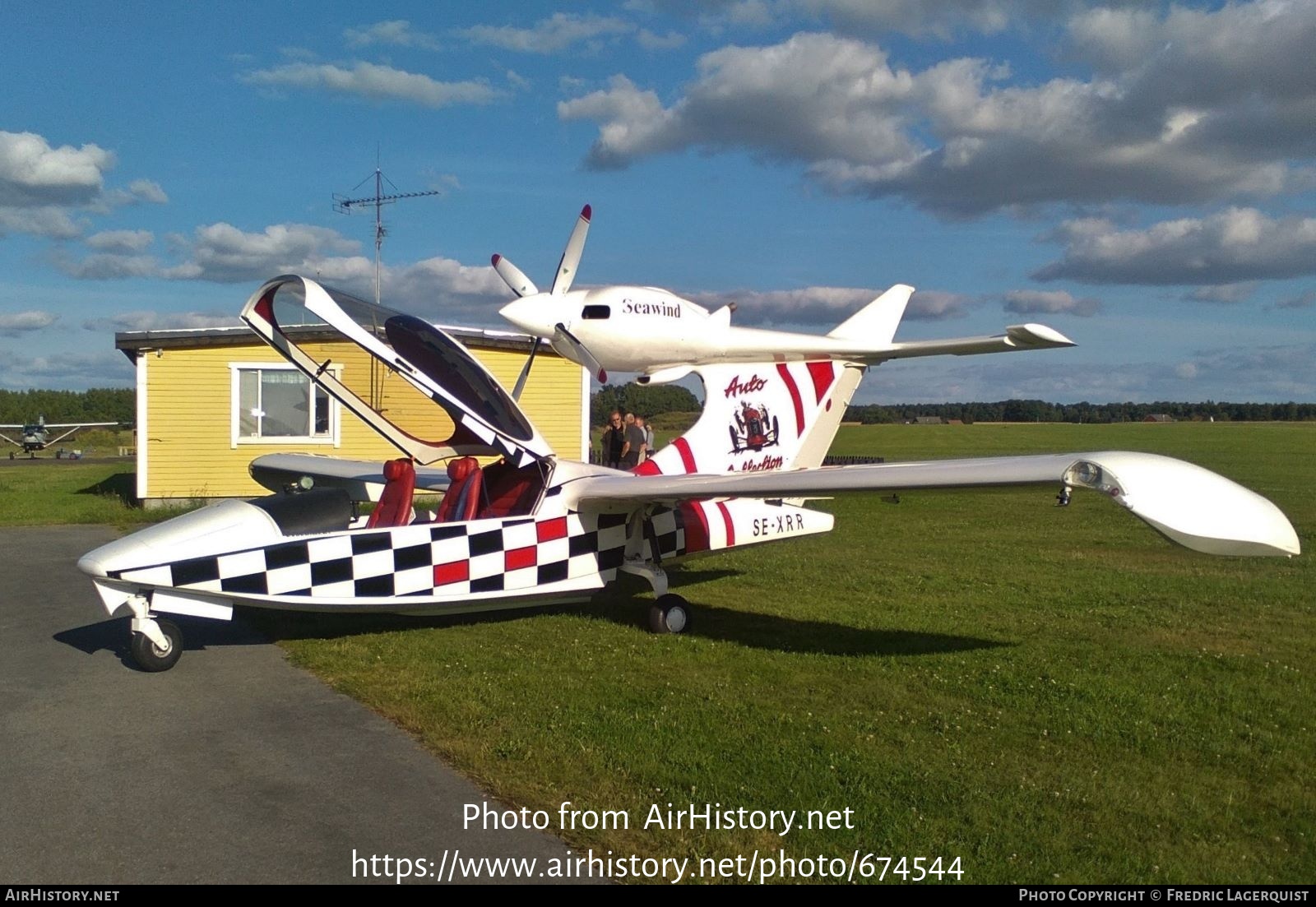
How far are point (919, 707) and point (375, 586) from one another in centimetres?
397

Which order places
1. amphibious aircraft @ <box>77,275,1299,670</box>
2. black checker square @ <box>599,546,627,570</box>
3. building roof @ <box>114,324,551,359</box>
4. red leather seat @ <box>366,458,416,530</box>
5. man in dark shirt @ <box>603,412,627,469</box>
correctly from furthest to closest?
building roof @ <box>114,324,551,359</box> → man in dark shirt @ <box>603,412,627,469</box> → black checker square @ <box>599,546,627,570</box> → red leather seat @ <box>366,458,416,530</box> → amphibious aircraft @ <box>77,275,1299,670</box>

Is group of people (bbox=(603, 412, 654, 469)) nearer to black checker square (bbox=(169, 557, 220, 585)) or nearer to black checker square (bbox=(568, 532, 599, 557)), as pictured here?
black checker square (bbox=(568, 532, 599, 557))

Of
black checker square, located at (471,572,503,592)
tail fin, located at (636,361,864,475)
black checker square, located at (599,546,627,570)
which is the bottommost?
black checker square, located at (471,572,503,592)

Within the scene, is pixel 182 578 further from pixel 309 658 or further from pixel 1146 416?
pixel 1146 416

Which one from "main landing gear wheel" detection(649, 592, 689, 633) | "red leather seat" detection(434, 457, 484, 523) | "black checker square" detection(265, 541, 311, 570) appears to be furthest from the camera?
"main landing gear wheel" detection(649, 592, 689, 633)

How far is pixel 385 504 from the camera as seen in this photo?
26.1ft

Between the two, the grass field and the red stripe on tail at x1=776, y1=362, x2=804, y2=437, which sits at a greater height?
the red stripe on tail at x1=776, y1=362, x2=804, y2=437

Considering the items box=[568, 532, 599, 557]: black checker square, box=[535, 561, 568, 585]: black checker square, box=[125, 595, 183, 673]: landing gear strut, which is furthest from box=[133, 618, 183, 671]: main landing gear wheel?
box=[568, 532, 599, 557]: black checker square

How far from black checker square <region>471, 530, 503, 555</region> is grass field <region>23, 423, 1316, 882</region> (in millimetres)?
742

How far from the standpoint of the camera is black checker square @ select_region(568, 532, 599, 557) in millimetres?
8406

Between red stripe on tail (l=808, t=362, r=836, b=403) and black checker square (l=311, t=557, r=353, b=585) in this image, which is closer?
black checker square (l=311, t=557, r=353, b=585)

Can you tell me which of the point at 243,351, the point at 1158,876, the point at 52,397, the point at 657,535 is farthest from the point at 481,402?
the point at 52,397

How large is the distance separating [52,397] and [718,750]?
397 ft

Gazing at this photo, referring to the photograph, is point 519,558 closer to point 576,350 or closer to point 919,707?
point 576,350
